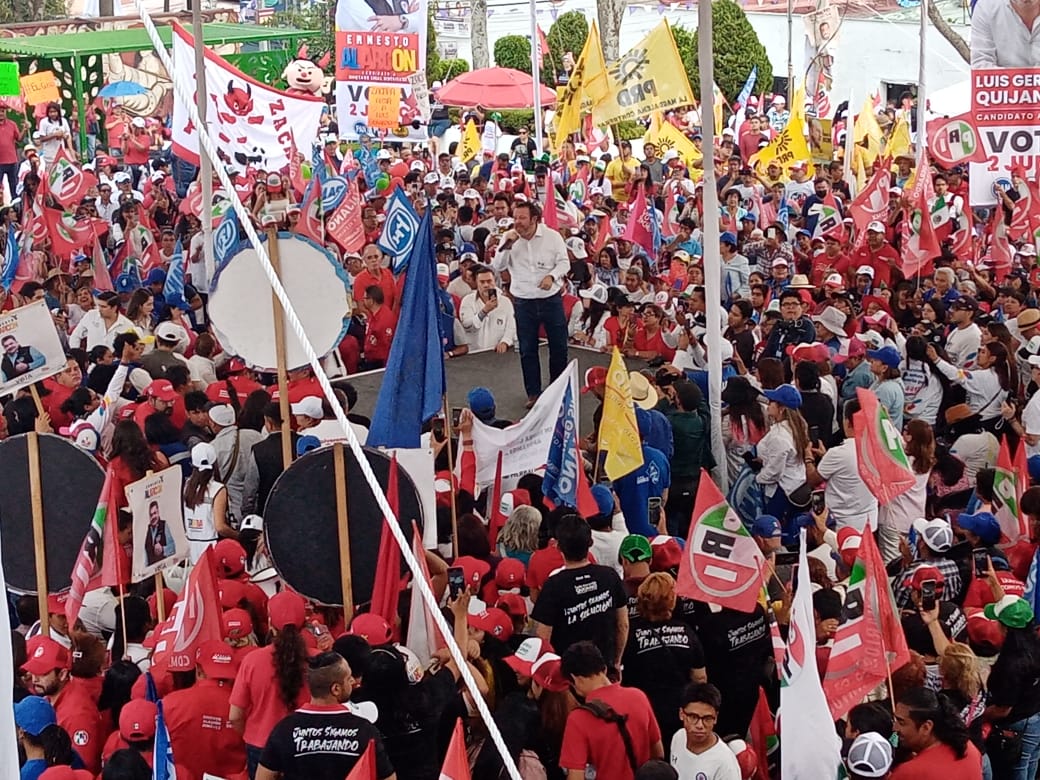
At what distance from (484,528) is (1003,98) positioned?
289 inches

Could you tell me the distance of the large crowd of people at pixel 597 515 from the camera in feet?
19.2

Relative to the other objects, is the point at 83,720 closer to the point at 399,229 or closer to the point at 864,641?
the point at 864,641

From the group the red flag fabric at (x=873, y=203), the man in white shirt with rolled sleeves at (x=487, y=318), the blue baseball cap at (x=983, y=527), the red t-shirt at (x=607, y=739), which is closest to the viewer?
the red t-shirt at (x=607, y=739)

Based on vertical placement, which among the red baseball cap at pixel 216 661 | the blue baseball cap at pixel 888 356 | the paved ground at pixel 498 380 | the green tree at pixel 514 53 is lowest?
the red baseball cap at pixel 216 661

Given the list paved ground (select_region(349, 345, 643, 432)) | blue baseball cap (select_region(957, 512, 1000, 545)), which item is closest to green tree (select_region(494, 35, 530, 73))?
paved ground (select_region(349, 345, 643, 432))

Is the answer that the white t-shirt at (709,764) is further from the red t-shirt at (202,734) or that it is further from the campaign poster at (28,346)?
the campaign poster at (28,346)

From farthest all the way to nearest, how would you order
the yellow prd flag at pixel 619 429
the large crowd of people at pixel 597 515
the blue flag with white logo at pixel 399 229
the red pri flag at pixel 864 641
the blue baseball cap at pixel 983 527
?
1. the blue flag with white logo at pixel 399 229
2. the yellow prd flag at pixel 619 429
3. the blue baseball cap at pixel 983 527
4. the red pri flag at pixel 864 641
5. the large crowd of people at pixel 597 515

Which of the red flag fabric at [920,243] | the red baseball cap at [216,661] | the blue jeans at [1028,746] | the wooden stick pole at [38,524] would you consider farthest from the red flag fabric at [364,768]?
the red flag fabric at [920,243]

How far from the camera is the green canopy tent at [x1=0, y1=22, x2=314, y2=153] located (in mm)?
24328

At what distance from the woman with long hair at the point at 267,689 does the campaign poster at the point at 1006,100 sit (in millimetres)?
9144

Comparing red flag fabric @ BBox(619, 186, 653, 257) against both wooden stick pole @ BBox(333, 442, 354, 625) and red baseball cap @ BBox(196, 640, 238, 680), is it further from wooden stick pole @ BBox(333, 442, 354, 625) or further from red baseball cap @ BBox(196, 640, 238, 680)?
red baseball cap @ BBox(196, 640, 238, 680)

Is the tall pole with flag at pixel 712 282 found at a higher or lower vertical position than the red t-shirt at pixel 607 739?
higher

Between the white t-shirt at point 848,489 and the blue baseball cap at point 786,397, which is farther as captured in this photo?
the blue baseball cap at point 786,397

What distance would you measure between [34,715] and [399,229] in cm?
819
